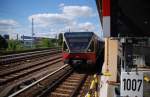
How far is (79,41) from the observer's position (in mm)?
17625

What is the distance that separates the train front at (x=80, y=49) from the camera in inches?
683

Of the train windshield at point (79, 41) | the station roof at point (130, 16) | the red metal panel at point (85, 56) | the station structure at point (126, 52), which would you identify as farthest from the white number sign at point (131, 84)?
the station roof at point (130, 16)

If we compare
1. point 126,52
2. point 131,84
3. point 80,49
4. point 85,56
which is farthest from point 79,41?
point 131,84

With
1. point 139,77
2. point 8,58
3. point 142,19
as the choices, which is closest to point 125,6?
point 142,19

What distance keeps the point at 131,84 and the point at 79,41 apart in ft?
39.3

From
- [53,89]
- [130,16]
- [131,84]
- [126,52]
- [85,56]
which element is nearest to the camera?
[131,84]

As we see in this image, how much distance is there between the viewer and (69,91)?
11578mm

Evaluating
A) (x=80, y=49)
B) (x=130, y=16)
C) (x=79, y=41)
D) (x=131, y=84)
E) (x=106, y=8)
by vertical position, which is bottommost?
(x=131, y=84)

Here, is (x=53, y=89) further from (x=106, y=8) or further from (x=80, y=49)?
(x=80, y=49)

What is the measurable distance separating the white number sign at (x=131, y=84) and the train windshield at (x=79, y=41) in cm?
1162

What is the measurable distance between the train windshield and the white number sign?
38.1 ft

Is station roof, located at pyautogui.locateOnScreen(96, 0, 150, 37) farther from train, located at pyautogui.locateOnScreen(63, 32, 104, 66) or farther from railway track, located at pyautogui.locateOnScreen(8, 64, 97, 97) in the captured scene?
railway track, located at pyautogui.locateOnScreen(8, 64, 97, 97)

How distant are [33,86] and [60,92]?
4.40 feet

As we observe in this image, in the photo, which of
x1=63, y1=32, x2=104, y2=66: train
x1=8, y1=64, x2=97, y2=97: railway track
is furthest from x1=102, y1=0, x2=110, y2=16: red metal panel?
x1=63, y1=32, x2=104, y2=66: train
